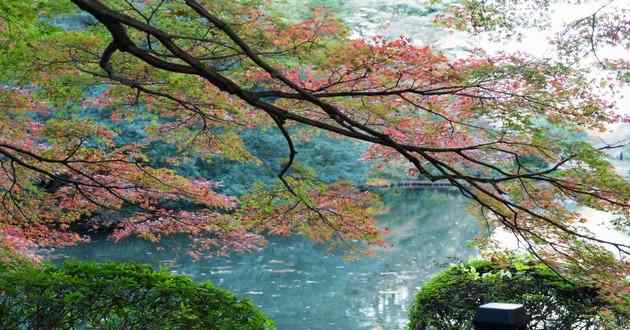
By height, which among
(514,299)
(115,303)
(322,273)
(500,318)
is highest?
(322,273)

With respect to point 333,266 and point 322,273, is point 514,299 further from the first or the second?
point 333,266

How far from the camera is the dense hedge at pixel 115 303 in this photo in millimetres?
3818

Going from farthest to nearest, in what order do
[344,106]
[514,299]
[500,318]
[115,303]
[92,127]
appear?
[92,127] < [514,299] < [344,106] < [115,303] < [500,318]

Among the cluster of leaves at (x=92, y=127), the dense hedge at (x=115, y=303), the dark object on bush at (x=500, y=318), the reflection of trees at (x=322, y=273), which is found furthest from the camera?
the reflection of trees at (x=322, y=273)

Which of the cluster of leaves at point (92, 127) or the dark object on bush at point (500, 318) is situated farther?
the cluster of leaves at point (92, 127)

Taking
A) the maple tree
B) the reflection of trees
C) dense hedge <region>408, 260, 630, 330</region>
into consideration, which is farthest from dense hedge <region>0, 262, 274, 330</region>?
the reflection of trees

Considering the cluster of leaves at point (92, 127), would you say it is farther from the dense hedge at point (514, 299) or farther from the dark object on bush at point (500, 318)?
the dark object on bush at point (500, 318)

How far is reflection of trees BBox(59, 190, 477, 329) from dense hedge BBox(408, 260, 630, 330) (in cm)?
199

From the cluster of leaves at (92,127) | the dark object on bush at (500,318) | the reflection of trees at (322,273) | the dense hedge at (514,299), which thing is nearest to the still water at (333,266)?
the reflection of trees at (322,273)

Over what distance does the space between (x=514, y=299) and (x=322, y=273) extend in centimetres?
774

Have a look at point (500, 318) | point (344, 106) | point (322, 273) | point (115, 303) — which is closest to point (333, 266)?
point (322, 273)

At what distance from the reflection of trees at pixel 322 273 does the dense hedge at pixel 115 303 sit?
11.1 feet

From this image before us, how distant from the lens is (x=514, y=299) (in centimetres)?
499

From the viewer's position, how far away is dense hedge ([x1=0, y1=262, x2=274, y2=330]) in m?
3.82
